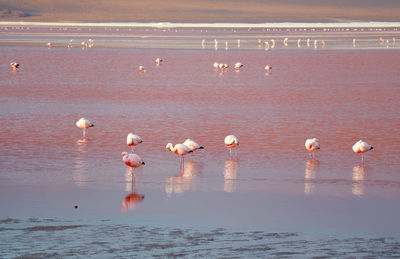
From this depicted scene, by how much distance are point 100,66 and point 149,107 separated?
1914 cm

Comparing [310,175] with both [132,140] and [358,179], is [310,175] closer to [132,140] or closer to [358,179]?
[358,179]

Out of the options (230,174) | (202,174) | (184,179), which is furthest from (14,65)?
(184,179)

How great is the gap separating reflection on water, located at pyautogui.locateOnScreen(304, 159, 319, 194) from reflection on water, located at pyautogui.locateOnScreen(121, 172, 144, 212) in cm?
295

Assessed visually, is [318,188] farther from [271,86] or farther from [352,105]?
[271,86]

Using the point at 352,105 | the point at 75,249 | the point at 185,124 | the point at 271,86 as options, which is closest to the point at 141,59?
the point at 271,86

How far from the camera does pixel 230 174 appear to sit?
47.2 ft

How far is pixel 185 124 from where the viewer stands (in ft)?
68.3

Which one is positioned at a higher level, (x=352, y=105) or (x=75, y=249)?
(x=352, y=105)

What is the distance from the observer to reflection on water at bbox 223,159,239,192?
43.6 feet

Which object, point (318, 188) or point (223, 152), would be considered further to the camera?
point (223, 152)

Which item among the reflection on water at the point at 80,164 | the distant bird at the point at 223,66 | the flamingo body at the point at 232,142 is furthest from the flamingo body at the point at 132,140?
the distant bird at the point at 223,66

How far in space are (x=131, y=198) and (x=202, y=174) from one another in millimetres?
2348

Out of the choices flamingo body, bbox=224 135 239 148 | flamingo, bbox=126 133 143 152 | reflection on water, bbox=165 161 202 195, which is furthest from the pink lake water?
flamingo, bbox=126 133 143 152

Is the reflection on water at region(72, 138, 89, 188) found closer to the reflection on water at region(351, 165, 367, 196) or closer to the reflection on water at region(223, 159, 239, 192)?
the reflection on water at region(223, 159, 239, 192)
